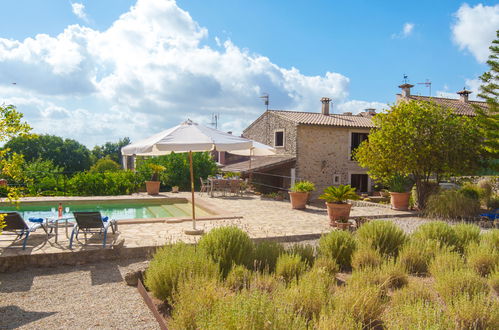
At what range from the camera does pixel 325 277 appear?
4.39 metres

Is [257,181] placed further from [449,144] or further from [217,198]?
[449,144]

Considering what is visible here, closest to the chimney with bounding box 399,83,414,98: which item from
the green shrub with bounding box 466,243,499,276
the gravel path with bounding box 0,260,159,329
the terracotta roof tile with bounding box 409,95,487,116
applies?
the terracotta roof tile with bounding box 409,95,487,116

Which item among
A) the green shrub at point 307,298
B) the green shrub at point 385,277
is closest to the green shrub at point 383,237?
the green shrub at point 385,277

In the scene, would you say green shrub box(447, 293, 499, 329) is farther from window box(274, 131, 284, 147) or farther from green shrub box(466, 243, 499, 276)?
window box(274, 131, 284, 147)

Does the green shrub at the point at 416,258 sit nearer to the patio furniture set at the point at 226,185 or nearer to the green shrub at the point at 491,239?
the green shrub at the point at 491,239

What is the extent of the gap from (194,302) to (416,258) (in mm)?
3772

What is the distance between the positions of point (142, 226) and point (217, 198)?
21.6 ft

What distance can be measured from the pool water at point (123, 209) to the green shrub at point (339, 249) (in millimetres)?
6302

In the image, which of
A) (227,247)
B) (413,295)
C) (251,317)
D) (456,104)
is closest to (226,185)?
(227,247)

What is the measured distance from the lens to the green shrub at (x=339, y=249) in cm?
578

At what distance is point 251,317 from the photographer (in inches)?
107

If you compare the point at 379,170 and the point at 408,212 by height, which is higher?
the point at 379,170

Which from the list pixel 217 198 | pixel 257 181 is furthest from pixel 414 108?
pixel 257 181

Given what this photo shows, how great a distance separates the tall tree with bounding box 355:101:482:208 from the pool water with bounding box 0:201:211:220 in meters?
6.43
